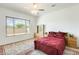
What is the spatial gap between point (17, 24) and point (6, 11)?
0.96 feet

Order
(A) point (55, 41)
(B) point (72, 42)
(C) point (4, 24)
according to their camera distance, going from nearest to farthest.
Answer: (C) point (4, 24) < (B) point (72, 42) < (A) point (55, 41)

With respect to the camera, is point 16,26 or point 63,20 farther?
point 63,20

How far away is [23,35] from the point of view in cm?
172

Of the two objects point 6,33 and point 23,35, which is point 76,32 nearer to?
point 23,35

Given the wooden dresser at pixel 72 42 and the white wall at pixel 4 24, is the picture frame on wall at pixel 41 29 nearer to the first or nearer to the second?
the white wall at pixel 4 24

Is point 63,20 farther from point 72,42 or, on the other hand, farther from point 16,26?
point 16,26

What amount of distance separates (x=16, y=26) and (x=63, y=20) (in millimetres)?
920

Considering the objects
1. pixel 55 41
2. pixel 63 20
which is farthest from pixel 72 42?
pixel 63 20

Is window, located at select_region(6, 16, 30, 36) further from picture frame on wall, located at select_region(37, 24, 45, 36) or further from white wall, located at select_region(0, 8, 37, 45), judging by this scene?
picture frame on wall, located at select_region(37, 24, 45, 36)

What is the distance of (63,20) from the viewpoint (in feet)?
5.74

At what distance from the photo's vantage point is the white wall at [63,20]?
1689 millimetres

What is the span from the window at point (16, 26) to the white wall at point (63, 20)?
292 mm

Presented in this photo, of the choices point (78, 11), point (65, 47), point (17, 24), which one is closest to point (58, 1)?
point (78, 11)

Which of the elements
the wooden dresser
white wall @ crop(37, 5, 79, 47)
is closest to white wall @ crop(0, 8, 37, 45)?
white wall @ crop(37, 5, 79, 47)
